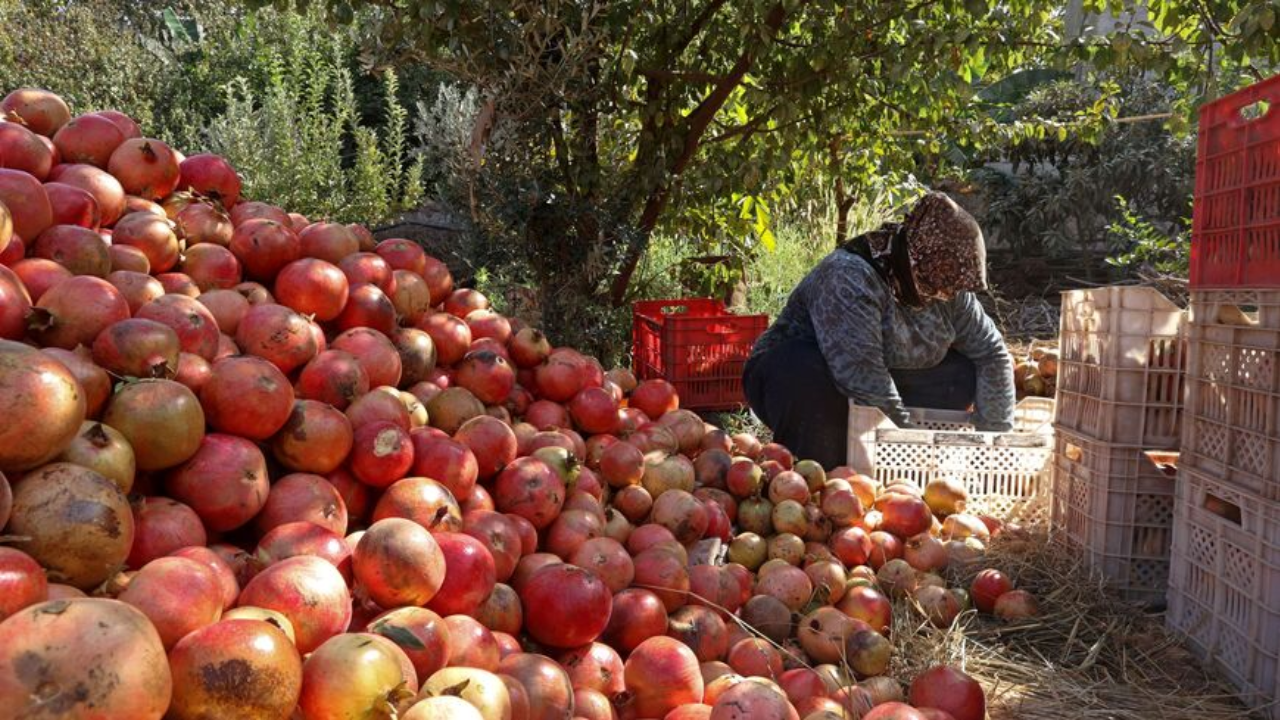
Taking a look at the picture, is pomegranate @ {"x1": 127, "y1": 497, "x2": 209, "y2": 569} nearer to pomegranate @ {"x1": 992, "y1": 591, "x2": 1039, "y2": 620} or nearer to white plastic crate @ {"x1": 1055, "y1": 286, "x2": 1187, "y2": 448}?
pomegranate @ {"x1": 992, "y1": 591, "x2": 1039, "y2": 620}

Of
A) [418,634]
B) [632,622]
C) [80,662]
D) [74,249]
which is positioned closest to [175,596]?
[80,662]

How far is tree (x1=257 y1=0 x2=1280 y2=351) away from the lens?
4.22 metres

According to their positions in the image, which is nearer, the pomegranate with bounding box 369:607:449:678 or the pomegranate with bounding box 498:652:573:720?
the pomegranate with bounding box 369:607:449:678

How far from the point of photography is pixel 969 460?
4.24m

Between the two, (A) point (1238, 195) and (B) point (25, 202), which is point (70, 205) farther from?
(A) point (1238, 195)

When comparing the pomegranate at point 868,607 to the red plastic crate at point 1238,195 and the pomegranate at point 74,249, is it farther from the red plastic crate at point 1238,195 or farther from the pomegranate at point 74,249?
the pomegranate at point 74,249

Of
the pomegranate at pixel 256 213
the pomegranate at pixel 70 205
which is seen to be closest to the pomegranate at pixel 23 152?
the pomegranate at pixel 70 205

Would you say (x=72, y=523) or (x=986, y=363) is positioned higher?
(x=986, y=363)

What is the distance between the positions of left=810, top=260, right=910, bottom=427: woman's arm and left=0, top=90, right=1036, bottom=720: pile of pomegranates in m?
1.02

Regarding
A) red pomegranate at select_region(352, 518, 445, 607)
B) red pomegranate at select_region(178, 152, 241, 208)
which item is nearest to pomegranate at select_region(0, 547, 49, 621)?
red pomegranate at select_region(352, 518, 445, 607)

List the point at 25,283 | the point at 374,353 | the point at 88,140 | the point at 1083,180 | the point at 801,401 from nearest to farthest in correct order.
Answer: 1. the point at 25,283
2. the point at 374,353
3. the point at 88,140
4. the point at 801,401
5. the point at 1083,180

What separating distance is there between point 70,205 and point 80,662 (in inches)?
69.7

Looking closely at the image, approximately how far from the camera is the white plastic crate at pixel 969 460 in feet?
13.8

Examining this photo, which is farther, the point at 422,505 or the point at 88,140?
the point at 88,140
